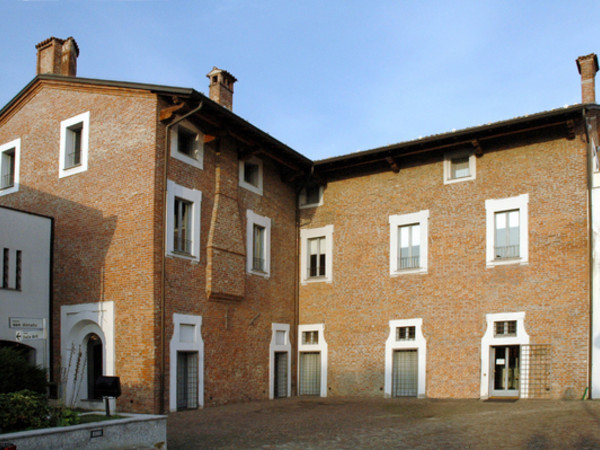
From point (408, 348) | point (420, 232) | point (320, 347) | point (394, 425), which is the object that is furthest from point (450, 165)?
point (394, 425)

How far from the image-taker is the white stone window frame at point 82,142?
1797 cm

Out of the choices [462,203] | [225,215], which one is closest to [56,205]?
[225,215]

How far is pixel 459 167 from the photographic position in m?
19.6

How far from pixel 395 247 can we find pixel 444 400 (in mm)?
4853

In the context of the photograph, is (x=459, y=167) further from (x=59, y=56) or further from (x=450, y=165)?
(x=59, y=56)

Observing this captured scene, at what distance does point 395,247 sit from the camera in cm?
2008


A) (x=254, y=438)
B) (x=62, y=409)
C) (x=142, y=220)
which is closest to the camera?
(x=62, y=409)

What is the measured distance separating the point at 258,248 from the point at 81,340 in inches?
235

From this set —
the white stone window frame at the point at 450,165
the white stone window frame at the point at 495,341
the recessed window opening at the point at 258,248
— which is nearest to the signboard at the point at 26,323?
the recessed window opening at the point at 258,248

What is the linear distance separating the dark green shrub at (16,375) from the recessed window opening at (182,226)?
524 centimetres

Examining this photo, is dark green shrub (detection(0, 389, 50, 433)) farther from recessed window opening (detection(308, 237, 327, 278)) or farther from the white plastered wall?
recessed window opening (detection(308, 237, 327, 278))

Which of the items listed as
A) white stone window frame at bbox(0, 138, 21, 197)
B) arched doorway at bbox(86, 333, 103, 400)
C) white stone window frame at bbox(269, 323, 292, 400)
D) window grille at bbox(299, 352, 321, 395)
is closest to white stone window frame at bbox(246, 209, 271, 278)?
white stone window frame at bbox(269, 323, 292, 400)

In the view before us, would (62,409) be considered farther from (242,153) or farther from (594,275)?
(594,275)

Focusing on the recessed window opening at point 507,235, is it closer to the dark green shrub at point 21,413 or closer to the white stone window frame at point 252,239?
the white stone window frame at point 252,239
